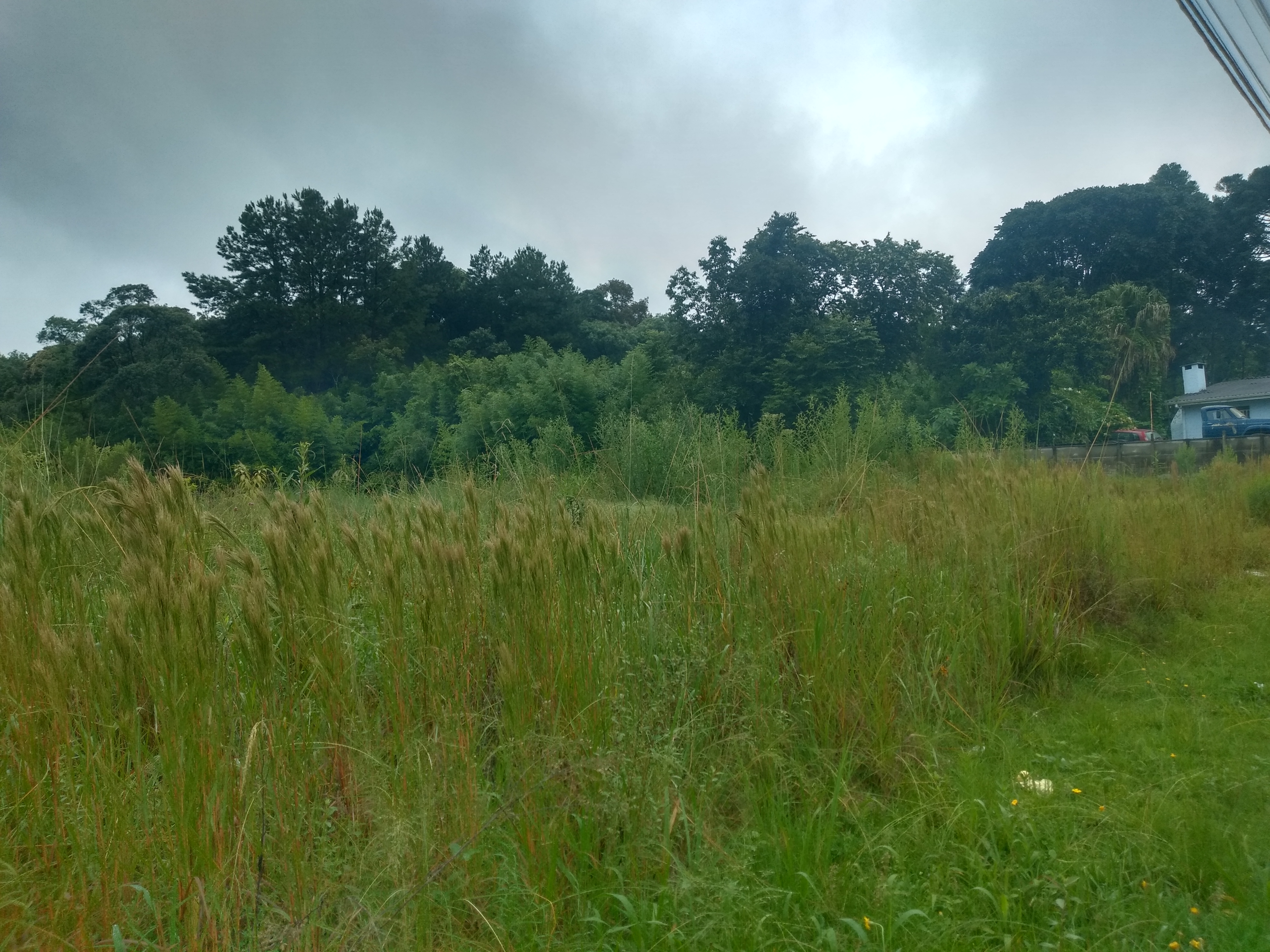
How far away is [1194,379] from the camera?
2094 cm

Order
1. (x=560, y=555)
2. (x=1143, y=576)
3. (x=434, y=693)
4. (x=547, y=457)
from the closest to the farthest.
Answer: (x=434, y=693), (x=560, y=555), (x=1143, y=576), (x=547, y=457)

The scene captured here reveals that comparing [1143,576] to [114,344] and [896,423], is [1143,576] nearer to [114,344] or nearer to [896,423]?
[896,423]

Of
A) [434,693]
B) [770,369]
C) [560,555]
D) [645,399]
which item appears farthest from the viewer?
[770,369]

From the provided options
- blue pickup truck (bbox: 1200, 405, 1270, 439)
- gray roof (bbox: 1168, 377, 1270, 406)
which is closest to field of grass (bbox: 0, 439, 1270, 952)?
blue pickup truck (bbox: 1200, 405, 1270, 439)

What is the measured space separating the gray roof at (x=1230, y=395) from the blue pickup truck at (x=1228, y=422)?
0.27 metres

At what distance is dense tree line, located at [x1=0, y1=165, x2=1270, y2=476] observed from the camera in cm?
745

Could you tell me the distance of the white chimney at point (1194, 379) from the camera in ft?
68.6

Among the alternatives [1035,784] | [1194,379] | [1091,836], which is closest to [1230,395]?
[1194,379]

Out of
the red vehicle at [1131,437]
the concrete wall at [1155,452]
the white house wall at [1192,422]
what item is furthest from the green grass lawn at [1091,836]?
the white house wall at [1192,422]

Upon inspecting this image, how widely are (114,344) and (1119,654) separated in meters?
8.74

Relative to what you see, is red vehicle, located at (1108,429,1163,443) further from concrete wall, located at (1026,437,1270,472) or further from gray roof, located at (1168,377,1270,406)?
gray roof, located at (1168,377,1270,406)

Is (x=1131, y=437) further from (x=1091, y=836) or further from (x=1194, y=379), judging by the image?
(x=1091, y=836)

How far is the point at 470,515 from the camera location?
247 centimetres

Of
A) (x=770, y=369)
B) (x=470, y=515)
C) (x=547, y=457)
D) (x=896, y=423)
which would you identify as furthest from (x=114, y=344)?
(x=770, y=369)
